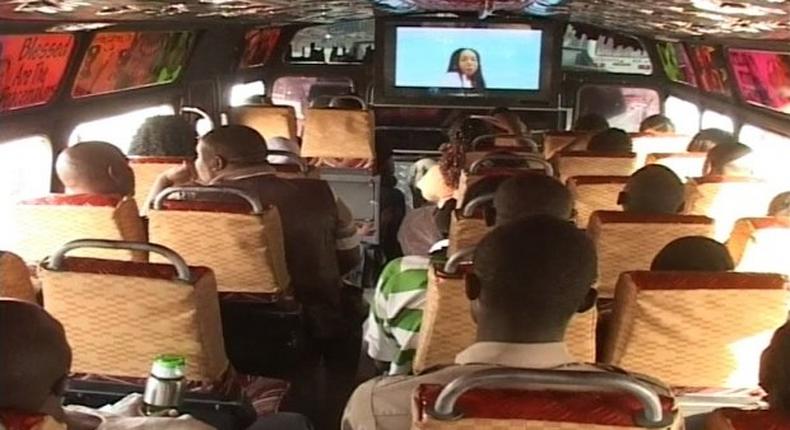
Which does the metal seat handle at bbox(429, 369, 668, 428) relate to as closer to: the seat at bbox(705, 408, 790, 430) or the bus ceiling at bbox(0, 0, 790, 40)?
the seat at bbox(705, 408, 790, 430)

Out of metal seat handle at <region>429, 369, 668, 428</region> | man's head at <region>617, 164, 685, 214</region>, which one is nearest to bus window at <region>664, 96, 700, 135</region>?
man's head at <region>617, 164, 685, 214</region>

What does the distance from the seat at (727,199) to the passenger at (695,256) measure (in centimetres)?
201

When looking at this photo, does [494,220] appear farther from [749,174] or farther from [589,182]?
[749,174]

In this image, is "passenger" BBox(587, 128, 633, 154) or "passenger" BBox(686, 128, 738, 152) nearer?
"passenger" BBox(587, 128, 633, 154)

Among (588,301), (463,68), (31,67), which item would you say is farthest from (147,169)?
(463,68)

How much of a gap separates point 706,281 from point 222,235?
6.15 feet

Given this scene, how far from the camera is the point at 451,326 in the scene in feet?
11.0

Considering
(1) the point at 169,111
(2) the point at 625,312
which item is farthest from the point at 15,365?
(1) the point at 169,111

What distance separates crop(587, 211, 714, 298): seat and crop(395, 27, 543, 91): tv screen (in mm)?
6972

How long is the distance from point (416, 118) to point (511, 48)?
1.31 m

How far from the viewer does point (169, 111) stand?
857 centimetres

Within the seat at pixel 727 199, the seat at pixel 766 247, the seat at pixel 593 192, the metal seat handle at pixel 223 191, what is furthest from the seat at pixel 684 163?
the metal seat handle at pixel 223 191

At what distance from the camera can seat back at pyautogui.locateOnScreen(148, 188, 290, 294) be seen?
13.6ft

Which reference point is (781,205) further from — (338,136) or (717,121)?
(717,121)
